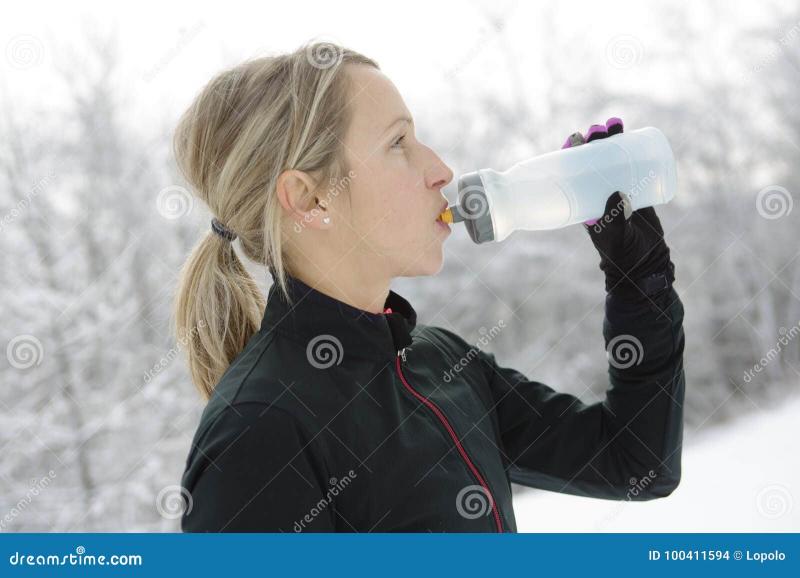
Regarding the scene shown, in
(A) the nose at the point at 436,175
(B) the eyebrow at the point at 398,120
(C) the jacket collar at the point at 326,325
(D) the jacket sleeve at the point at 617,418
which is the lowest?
(D) the jacket sleeve at the point at 617,418

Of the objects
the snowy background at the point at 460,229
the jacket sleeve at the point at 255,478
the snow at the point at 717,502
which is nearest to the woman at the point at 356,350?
the jacket sleeve at the point at 255,478

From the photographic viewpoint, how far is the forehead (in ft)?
3.13

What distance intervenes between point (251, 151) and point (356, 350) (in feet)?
0.83

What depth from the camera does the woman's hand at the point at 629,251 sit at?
1036 millimetres

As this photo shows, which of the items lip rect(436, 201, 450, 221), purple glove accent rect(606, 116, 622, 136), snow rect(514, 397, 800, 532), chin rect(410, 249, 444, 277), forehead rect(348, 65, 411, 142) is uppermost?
forehead rect(348, 65, 411, 142)

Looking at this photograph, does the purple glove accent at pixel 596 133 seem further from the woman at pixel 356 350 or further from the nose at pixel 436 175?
the nose at pixel 436 175

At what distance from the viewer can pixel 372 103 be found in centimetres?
96

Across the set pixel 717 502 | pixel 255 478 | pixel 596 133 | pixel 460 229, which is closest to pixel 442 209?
pixel 596 133

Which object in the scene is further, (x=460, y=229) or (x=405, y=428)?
(x=460, y=229)

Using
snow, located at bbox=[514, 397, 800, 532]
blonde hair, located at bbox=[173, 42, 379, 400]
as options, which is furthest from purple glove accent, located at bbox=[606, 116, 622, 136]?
snow, located at bbox=[514, 397, 800, 532]

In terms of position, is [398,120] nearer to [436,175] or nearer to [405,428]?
[436,175]

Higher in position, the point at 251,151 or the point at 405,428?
the point at 251,151

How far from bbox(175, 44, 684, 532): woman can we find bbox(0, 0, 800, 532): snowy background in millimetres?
1645

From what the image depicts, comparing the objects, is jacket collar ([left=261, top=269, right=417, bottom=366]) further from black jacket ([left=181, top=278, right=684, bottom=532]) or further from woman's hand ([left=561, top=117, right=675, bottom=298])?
woman's hand ([left=561, top=117, right=675, bottom=298])
